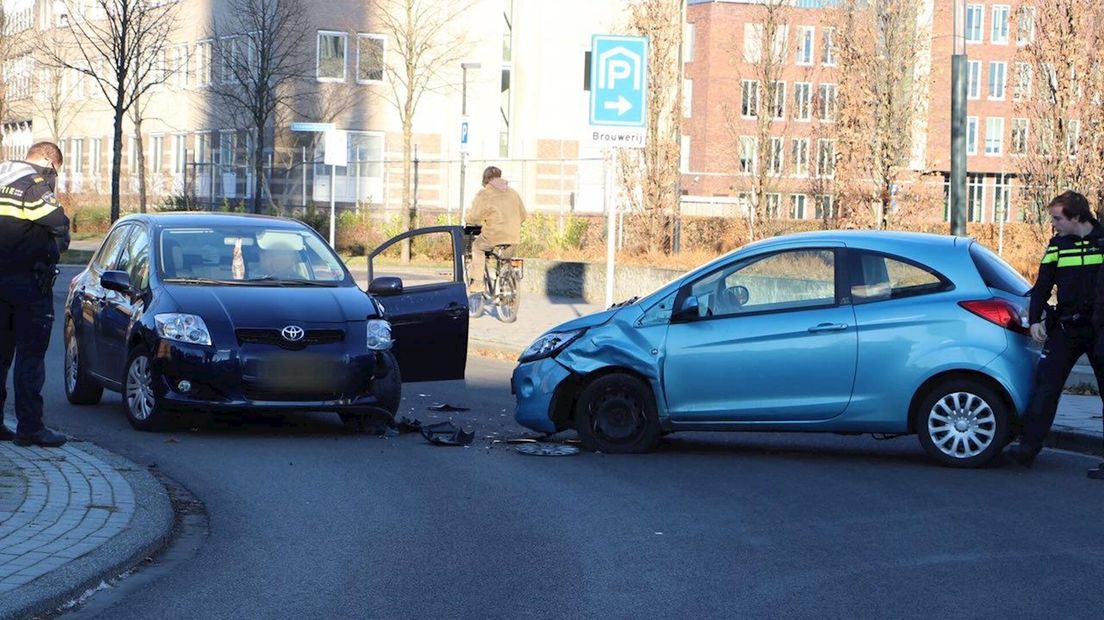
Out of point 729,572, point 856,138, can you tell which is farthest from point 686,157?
point 729,572

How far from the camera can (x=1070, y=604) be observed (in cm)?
668

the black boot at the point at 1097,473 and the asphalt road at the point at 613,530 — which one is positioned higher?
the black boot at the point at 1097,473

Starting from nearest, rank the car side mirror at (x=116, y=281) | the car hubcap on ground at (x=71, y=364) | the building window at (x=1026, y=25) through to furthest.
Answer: the car side mirror at (x=116, y=281) → the car hubcap on ground at (x=71, y=364) → the building window at (x=1026, y=25)

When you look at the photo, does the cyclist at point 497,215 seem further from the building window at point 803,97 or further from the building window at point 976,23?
the building window at point 976,23

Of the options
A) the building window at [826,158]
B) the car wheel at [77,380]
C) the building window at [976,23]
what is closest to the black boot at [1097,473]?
the car wheel at [77,380]

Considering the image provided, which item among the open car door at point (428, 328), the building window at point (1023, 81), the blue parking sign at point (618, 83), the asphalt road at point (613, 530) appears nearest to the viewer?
the asphalt road at point (613, 530)

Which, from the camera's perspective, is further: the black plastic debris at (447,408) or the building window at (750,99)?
Result: the building window at (750,99)

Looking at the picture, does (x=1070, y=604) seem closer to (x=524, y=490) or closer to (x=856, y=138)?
(x=524, y=490)

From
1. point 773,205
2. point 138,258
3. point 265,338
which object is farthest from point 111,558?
point 773,205

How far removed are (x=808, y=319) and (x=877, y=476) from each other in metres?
1.13

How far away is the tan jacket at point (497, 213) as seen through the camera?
71.6 ft

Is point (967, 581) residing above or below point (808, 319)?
below

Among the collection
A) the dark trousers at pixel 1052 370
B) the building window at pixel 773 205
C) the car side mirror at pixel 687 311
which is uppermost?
the building window at pixel 773 205

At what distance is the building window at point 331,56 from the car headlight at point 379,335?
141ft
